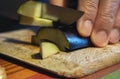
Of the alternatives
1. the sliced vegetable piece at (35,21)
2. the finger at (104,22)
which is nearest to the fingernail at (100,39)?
the finger at (104,22)

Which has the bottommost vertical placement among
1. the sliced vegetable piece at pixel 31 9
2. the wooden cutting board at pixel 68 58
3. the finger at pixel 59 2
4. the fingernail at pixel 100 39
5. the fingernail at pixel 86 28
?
the wooden cutting board at pixel 68 58

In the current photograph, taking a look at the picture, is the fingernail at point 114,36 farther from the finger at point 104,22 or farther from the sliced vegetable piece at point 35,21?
the sliced vegetable piece at point 35,21

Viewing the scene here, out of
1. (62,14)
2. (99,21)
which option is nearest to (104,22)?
(99,21)

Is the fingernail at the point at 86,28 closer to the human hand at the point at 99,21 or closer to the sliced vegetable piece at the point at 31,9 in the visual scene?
the human hand at the point at 99,21

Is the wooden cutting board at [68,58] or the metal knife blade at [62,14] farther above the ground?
the metal knife blade at [62,14]

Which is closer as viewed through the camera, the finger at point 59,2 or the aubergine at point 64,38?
the aubergine at point 64,38

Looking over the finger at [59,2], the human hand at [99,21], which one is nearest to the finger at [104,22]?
the human hand at [99,21]
